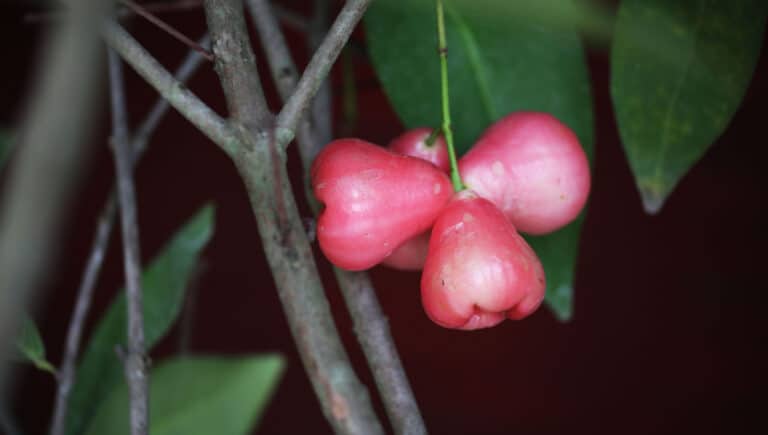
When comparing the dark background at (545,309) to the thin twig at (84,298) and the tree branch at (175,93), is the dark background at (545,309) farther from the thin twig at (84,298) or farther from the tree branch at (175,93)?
the tree branch at (175,93)

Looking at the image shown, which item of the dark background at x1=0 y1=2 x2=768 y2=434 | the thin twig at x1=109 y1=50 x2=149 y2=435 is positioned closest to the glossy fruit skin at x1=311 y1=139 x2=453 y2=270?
the thin twig at x1=109 y1=50 x2=149 y2=435

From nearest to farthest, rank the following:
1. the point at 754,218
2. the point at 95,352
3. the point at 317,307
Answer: the point at 317,307 < the point at 95,352 < the point at 754,218

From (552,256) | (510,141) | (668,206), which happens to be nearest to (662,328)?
(668,206)

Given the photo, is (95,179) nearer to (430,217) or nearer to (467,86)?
(467,86)

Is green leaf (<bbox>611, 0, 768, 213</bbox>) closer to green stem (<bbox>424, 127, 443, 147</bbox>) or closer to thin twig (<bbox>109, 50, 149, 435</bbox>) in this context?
green stem (<bbox>424, 127, 443, 147</bbox>)

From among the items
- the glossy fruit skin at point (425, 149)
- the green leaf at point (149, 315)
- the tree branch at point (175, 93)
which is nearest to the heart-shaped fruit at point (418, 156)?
the glossy fruit skin at point (425, 149)

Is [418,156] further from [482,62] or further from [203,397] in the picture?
[203,397]

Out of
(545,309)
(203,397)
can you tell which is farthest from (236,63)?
(545,309)
